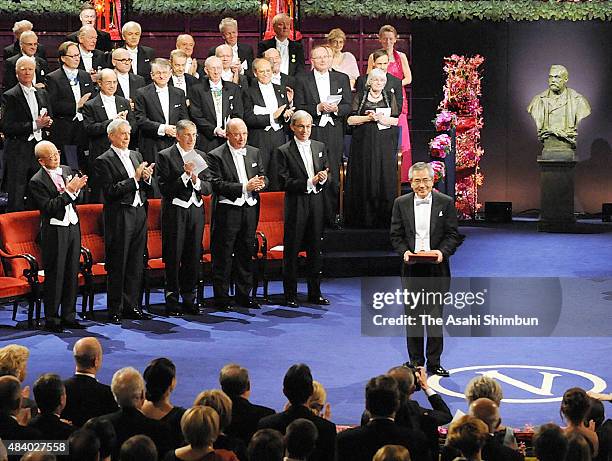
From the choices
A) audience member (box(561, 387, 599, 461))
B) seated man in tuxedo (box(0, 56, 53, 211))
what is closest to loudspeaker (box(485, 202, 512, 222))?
seated man in tuxedo (box(0, 56, 53, 211))

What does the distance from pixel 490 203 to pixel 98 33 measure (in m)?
7.24

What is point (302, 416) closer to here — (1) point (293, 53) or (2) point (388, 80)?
(2) point (388, 80)

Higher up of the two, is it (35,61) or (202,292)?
(35,61)

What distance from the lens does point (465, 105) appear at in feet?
59.3

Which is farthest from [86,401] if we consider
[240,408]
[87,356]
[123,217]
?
[123,217]

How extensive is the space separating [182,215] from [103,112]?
1355 mm

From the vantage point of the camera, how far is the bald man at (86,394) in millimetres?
6359

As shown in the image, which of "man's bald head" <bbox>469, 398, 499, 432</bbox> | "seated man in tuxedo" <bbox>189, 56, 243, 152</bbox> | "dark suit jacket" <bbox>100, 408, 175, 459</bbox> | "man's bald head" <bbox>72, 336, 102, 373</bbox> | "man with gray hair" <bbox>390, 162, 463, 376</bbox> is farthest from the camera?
"seated man in tuxedo" <bbox>189, 56, 243, 152</bbox>

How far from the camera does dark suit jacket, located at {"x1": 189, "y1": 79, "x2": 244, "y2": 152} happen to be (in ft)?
41.0

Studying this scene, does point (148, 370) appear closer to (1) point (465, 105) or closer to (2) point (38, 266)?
(2) point (38, 266)

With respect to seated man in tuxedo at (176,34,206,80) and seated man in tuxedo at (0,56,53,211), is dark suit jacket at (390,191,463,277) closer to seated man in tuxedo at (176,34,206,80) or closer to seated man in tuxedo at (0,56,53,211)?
seated man in tuxedo at (0,56,53,211)

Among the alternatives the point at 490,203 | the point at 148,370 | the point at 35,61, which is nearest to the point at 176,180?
the point at 35,61

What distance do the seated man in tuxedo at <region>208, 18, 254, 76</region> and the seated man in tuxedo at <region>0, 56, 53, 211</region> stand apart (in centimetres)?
226

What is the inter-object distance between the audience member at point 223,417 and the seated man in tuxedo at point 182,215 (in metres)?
6.10
